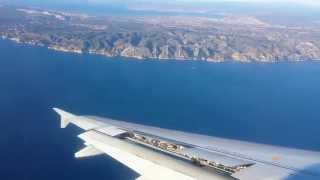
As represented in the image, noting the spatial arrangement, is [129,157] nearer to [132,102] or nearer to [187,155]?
[187,155]

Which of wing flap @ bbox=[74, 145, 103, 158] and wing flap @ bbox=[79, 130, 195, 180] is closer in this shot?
wing flap @ bbox=[79, 130, 195, 180]

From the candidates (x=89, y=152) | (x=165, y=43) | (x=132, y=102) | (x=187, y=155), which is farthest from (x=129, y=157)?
(x=165, y=43)

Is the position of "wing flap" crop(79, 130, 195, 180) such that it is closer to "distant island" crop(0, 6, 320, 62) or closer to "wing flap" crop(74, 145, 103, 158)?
"wing flap" crop(74, 145, 103, 158)

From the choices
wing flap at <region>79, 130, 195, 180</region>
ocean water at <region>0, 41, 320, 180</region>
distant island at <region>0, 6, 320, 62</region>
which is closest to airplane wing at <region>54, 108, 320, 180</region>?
wing flap at <region>79, 130, 195, 180</region>

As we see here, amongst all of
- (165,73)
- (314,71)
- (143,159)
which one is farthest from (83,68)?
(143,159)

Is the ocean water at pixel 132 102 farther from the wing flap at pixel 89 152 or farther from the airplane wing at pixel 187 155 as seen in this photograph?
the wing flap at pixel 89 152

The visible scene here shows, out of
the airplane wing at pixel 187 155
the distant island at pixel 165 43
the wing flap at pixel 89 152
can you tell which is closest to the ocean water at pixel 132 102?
the distant island at pixel 165 43

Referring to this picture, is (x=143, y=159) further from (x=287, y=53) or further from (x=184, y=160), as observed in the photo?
(x=287, y=53)
